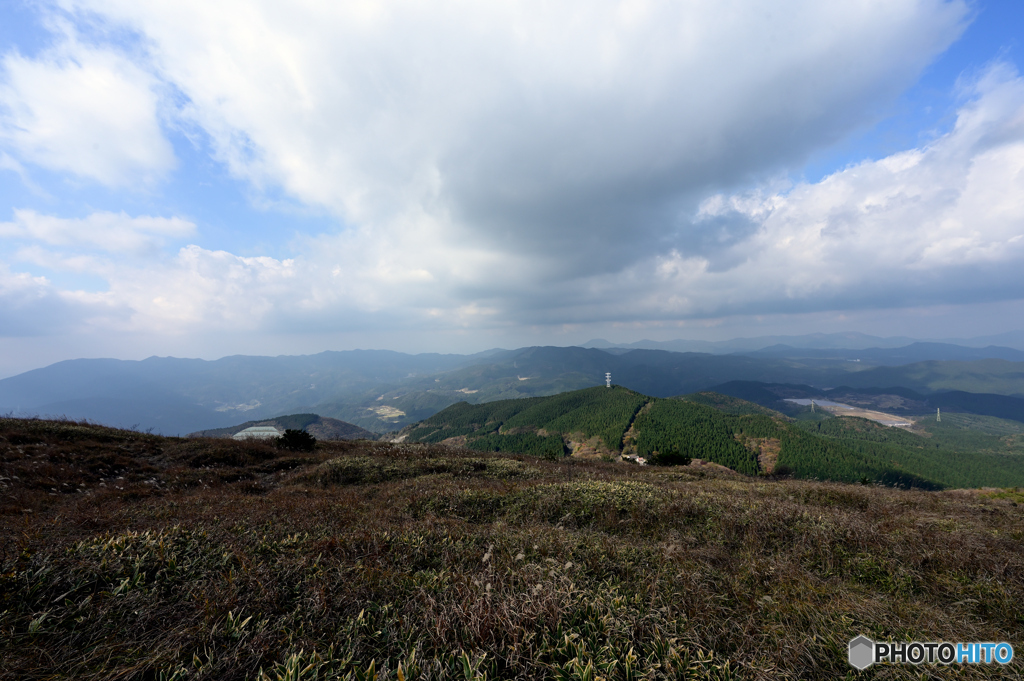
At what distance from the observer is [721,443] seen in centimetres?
11975

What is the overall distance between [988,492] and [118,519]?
42.9 m

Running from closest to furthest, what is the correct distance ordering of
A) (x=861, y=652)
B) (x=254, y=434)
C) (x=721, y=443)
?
(x=861, y=652) → (x=254, y=434) → (x=721, y=443)

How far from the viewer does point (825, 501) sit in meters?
12.4

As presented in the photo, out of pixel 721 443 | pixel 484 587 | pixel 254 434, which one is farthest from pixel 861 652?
pixel 721 443

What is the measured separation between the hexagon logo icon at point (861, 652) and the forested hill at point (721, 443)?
88539 millimetres

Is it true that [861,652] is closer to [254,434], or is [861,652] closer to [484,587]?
[484,587]

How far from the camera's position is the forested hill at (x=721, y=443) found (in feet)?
369

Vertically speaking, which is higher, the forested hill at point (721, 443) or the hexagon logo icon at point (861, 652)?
the hexagon logo icon at point (861, 652)

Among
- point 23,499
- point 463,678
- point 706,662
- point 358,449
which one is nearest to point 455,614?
point 463,678

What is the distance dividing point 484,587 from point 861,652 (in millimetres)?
5164

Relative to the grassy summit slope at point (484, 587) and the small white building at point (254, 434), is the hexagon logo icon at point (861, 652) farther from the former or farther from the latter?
the small white building at point (254, 434)

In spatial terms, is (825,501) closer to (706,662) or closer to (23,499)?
(706,662)

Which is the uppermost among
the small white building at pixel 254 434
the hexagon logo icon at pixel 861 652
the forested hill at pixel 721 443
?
the hexagon logo icon at pixel 861 652

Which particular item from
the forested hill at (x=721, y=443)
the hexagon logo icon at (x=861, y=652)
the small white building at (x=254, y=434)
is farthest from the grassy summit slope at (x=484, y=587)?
the forested hill at (x=721, y=443)
